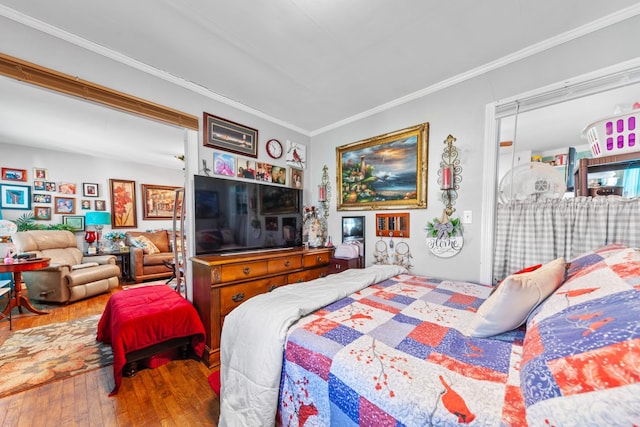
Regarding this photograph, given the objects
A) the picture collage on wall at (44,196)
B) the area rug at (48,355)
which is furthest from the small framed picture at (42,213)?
the area rug at (48,355)

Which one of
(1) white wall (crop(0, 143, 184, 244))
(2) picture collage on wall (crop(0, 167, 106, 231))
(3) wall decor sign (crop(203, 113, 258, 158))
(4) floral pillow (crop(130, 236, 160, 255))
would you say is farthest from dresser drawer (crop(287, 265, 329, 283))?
(2) picture collage on wall (crop(0, 167, 106, 231))

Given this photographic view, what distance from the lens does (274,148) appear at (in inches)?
118

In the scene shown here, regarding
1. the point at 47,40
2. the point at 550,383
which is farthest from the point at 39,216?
the point at 550,383

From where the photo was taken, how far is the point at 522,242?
179 centimetres

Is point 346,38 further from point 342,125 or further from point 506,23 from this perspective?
point 342,125

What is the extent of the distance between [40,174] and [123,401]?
4965 millimetres

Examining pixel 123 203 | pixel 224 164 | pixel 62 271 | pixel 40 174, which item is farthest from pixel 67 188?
pixel 224 164

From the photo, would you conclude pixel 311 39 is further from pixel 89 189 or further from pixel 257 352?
pixel 89 189

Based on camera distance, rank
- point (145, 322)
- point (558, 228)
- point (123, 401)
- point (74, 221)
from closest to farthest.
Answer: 1. point (123, 401)
2. point (558, 228)
3. point (145, 322)
4. point (74, 221)

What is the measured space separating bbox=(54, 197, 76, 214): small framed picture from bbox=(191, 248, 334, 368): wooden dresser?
169 inches

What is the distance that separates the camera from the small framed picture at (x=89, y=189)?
4.54 meters

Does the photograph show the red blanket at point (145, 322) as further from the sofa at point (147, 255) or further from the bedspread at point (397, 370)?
the sofa at point (147, 255)

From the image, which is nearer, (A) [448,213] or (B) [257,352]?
(B) [257,352]

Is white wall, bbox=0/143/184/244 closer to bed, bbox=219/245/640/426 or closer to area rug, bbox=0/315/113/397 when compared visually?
area rug, bbox=0/315/113/397
